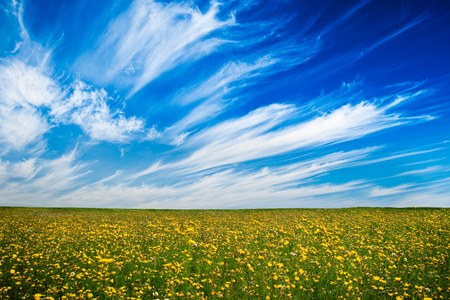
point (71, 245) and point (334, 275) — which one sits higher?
point (71, 245)

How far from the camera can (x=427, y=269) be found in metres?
8.59

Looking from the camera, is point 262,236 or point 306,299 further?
point 262,236

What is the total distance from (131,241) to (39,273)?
12.7 ft

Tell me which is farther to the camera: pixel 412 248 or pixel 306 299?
pixel 412 248

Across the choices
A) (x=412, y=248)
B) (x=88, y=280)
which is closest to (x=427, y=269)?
(x=412, y=248)

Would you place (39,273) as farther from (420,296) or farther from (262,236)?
(420,296)

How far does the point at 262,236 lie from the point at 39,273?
28.0ft

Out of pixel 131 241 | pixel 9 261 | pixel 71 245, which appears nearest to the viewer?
pixel 9 261

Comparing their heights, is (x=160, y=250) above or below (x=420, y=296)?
above

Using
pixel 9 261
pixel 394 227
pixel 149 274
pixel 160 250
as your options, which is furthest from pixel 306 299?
pixel 394 227

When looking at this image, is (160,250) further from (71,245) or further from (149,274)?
(71,245)

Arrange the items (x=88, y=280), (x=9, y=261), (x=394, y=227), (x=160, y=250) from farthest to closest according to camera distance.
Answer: (x=394, y=227), (x=160, y=250), (x=9, y=261), (x=88, y=280)

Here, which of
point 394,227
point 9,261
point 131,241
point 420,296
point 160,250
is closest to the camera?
point 420,296

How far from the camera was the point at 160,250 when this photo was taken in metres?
9.45
